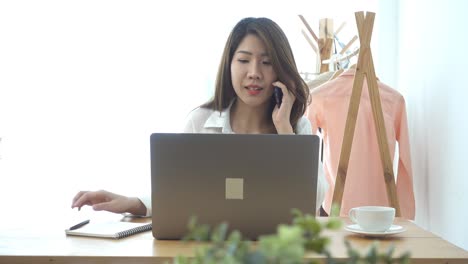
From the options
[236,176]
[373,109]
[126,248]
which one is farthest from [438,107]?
[126,248]

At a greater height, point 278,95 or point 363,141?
point 278,95

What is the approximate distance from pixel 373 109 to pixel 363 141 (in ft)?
0.64

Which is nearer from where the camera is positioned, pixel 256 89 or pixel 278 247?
pixel 278 247

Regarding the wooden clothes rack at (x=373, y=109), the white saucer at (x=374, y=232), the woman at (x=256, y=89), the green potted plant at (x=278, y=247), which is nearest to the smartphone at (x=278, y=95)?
the woman at (x=256, y=89)

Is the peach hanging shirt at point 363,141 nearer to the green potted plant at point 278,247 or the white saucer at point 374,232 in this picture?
the white saucer at point 374,232

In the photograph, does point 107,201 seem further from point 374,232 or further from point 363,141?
point 363,141

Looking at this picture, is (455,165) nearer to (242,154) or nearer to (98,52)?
(242,154)

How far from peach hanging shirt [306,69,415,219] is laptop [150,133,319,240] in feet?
4.53

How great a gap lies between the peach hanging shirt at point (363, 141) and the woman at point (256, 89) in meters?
0.53

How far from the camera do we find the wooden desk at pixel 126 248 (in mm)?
1286

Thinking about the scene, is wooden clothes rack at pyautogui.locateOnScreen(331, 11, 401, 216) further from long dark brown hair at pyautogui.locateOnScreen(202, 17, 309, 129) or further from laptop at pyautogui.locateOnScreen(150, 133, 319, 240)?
laptop at pyautogui.locateOnScreen(150, 133, 319, 240)

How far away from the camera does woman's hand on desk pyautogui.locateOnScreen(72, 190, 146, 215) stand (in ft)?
5.40

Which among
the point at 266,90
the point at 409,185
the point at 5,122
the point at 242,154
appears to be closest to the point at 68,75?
the point at 5,122

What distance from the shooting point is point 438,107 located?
2627mm
